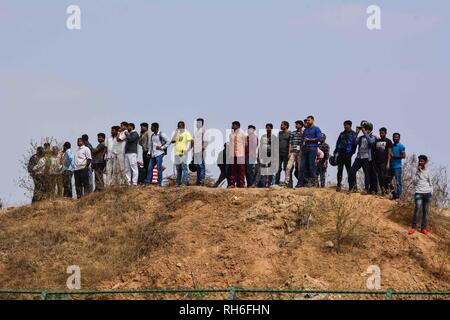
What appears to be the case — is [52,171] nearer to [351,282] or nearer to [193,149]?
[193,149]

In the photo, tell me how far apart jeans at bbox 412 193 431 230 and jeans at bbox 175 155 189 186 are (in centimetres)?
594

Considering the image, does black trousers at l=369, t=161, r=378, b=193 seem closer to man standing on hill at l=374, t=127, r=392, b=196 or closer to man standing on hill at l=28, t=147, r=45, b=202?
man standing on hill at l=374, t=127, r=392, b=196

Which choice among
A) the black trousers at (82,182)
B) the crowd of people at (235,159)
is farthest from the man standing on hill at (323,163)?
the black trousers at (82,182)

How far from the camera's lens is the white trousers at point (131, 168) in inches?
989

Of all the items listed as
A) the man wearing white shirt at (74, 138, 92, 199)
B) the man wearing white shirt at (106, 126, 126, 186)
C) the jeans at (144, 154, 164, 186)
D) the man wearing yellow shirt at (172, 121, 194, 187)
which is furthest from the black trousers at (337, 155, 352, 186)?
the man wearing white shirt at (74, 138, 92, 199)

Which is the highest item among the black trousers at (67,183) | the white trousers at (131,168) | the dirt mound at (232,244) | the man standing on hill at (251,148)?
the man standing on hill at (251,148)

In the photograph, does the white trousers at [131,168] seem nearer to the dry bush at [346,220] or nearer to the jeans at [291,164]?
the jeans at [291,164]

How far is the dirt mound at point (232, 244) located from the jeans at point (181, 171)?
34cm

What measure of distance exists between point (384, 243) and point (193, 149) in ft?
17.5

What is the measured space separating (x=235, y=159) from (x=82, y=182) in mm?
4366

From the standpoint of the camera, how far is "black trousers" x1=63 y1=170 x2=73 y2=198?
1035 inches

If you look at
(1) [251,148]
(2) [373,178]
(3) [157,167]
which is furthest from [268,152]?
(3) [157,167]
